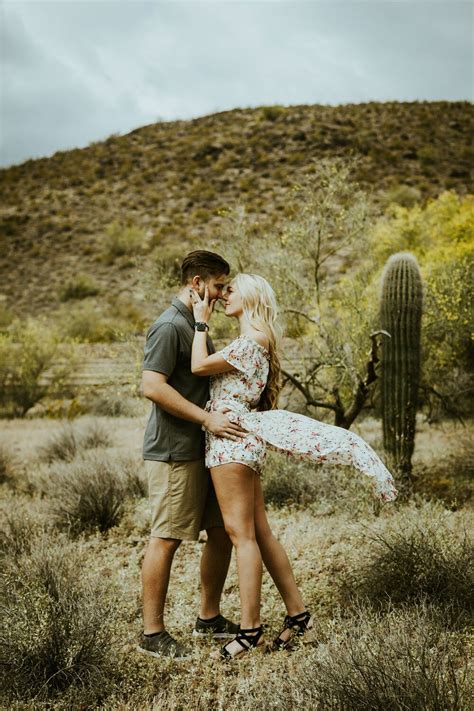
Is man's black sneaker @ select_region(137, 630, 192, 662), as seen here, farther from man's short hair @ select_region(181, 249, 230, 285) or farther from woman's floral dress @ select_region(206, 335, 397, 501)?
man's short hair @ select_region(181, 249, 230, 285)

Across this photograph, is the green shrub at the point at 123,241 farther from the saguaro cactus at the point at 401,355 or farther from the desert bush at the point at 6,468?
the saguaro cactus at the point at 401,355

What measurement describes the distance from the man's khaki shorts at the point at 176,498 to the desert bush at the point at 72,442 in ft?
17.9

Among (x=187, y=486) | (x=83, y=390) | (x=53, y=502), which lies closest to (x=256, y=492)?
(x=187, y=486)

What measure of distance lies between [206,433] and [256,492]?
43cm

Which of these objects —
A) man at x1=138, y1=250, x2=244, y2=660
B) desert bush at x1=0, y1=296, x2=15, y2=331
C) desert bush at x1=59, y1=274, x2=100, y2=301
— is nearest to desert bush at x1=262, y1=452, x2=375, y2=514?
man at x1=138, y1=250, x2=244, y2=660

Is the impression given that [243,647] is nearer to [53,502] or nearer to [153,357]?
[153,357]

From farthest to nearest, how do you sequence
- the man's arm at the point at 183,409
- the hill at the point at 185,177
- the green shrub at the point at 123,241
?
the green shrub at the point at 123,241
the hill at the point at 185,177
the man's arm at the point at 183,409

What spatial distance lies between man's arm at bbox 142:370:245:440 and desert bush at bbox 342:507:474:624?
1.36 m

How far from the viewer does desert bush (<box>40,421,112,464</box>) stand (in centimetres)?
880

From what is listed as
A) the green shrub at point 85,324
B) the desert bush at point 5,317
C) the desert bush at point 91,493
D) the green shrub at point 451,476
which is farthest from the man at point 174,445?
the desert bush at point 5,317

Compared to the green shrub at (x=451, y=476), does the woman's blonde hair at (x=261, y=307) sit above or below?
above

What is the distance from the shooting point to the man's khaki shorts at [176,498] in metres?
3.31

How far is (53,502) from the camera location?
601 centimetres

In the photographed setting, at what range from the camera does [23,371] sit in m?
13.3
